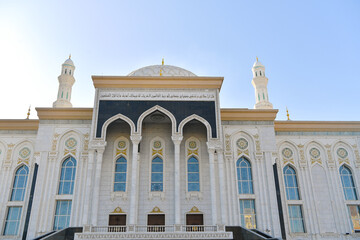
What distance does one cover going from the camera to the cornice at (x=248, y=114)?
1734 cm

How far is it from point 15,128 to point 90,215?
6892 millimetres

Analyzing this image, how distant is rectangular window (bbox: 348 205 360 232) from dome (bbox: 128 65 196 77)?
1142 centimetres

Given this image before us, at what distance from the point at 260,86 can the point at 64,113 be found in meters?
14.7

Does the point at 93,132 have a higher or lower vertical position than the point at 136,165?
higher

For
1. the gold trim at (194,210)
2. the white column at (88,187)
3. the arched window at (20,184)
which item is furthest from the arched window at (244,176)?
the arched window at (20,184)

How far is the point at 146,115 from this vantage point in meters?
15.8

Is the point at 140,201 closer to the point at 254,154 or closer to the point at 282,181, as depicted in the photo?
the point at 254,154

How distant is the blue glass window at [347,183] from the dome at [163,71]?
10.1m

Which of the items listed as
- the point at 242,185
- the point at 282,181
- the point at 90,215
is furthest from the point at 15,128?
the point at 282,181

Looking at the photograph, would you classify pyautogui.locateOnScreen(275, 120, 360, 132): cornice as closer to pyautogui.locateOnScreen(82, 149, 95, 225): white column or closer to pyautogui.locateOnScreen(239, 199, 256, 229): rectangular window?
pyautogui.locateOnScreen(239, 199, 256, 229): rectangular window

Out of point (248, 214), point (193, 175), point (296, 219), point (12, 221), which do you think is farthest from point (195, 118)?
point (12, 221)

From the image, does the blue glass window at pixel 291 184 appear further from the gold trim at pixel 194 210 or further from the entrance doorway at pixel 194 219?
the gold trim at pixel 194 210

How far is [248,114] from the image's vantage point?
57.0 ft

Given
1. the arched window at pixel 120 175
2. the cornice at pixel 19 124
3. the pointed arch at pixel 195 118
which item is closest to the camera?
the pointed arch at pixel 195 118
